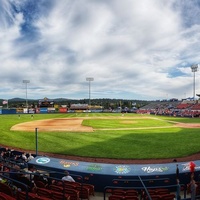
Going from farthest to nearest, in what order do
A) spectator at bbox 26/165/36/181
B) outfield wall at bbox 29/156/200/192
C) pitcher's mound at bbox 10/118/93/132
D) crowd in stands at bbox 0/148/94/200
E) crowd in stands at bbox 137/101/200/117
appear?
crowd in stands at bbox 137/101/200/117
pitcher's mound at bbox 10/118/93/132
outfield wall at bbox 29/156/200/192
spectator at bbox 26/165/36/181
crowd in stands at bbox 0/148/94/200

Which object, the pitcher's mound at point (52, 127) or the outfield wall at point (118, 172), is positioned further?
the pitcher's mound at point (52, 127)

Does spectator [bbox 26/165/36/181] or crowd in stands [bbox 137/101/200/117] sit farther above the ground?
crowd in stands [bbox 137/101/200/117]

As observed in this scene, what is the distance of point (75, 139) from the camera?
1106 inches

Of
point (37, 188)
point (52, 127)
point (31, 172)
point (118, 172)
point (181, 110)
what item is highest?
point (181, 110)

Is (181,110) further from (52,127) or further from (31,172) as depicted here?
(31,172)

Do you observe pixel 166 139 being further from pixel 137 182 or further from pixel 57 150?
pixel 137 182

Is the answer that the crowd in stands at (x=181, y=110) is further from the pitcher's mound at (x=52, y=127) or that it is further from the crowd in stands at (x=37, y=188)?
the crowd in stands at (x=37, y=188)

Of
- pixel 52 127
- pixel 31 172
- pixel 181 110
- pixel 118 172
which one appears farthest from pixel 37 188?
pixel 181 110

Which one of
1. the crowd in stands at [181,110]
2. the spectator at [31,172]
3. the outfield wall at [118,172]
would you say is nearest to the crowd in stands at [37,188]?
the spectator at [31,172]

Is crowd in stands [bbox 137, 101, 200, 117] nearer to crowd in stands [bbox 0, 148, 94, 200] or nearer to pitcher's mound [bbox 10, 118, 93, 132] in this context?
pitcher's mound [bbox 10, 118, 93, 132]

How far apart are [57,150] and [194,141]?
15.4m

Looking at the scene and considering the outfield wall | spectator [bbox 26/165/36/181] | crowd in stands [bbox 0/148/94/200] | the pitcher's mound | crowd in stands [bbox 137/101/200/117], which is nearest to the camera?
crowd in stands [bbox 0/148/94/200]

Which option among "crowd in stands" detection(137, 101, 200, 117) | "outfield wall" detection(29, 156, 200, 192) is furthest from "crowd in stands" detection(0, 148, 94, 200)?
"crowd in stands" detection(137, 101, 200, 117)

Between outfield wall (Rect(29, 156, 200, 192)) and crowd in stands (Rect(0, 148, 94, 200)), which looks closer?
crowd in stands (Rect(0, 148, 94, 200))
